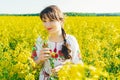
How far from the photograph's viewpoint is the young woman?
11.0 ft

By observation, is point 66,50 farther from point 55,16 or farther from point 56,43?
point 55,16

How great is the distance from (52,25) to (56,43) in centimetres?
30

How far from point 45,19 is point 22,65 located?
1.36ft

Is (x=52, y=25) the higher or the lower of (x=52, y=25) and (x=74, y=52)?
the higher

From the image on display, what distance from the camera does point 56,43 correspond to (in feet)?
11.8

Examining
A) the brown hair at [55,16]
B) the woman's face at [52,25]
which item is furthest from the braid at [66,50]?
the woman's face at [52,25]

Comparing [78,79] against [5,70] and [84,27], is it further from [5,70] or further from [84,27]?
[84,27]

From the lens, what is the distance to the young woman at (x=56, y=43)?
337 cm

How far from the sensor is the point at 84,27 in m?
11.9

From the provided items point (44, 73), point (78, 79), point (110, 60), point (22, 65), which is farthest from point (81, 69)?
point (110, 60)

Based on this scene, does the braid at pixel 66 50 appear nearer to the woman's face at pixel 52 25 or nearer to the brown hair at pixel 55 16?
the brown hair at pixel 55 16

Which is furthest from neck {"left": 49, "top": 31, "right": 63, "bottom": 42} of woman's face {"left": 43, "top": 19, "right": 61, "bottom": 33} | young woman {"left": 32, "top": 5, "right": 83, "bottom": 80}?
woman's face {"left": 43, "top": 19, "right": 61, "bottom": 33}

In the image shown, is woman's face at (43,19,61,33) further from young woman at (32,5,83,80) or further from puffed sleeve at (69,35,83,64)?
puffed sleeve at (69,35,83,64)

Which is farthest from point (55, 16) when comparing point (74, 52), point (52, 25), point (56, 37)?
point (74, 52)
